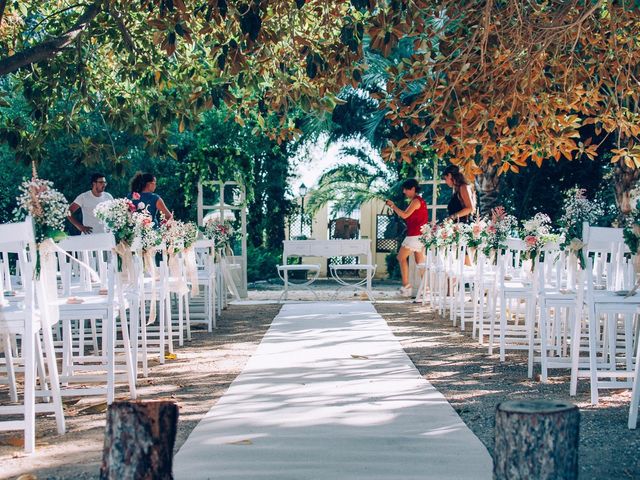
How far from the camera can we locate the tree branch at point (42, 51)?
7027 mm

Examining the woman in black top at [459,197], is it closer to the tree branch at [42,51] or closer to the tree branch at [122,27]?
the tree branch at [122,27]

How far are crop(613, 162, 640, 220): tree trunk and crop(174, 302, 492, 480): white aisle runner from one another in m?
7.22

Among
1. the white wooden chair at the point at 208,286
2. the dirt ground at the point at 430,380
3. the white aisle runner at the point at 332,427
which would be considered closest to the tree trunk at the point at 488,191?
the dirt ground at the point at 430,380

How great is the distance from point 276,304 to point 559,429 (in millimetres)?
11234

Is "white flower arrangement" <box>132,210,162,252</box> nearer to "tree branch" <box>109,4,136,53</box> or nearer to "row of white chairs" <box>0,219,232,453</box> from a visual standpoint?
"row of white chairs" <box>0,219,232,453</box>

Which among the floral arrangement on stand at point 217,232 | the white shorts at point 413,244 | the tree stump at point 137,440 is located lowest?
the tree stump at point 137,440

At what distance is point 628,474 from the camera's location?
416cm

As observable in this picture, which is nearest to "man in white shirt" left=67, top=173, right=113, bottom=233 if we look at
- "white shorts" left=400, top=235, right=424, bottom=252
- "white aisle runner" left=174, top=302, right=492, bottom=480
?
"white aisle runner" left=174, top=302, right=492, bottom=480

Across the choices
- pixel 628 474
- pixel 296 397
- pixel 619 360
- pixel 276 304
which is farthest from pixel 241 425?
pixel 276 304

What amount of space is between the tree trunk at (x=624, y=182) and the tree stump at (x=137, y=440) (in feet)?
39.4

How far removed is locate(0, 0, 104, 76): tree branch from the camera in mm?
7027

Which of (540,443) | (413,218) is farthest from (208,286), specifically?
(540,443)

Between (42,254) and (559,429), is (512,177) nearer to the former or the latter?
(42,254)

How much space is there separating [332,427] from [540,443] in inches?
84.3
